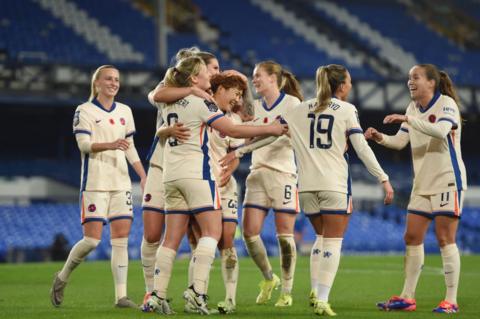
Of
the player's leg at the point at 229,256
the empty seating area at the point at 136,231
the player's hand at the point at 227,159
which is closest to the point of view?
the player's hand at the point at 227,159

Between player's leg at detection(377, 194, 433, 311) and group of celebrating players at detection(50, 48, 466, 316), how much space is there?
0.01 m

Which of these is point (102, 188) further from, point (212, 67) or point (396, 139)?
point (396, 139)

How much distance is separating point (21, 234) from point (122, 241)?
54.5ft

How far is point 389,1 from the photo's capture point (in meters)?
40.4

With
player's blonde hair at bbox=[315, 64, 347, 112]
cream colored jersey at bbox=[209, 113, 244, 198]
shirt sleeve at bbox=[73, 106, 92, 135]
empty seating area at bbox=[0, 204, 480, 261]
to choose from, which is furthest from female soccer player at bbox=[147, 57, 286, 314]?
empty seating area at bbox=[0, 204, 480, 261]

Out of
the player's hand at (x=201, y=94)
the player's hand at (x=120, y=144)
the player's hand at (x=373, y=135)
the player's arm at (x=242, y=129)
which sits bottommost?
the player's hand at (x=120, y=144)

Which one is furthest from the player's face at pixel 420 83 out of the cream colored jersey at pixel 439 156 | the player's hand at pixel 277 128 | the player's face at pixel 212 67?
the player's face at pixel 212 67

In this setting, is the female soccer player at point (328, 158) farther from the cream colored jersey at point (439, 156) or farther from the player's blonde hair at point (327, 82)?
the cream colored jersey at point (439, 156)

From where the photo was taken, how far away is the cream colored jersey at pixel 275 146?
9672 millimetres

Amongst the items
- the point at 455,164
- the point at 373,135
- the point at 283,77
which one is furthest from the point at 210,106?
the point at 455,164

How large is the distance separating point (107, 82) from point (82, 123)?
461mm

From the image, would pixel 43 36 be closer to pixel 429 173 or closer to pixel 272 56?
pixel 272 56

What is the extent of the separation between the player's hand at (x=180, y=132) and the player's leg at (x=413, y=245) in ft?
7.47

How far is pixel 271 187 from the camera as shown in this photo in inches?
379
